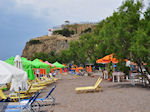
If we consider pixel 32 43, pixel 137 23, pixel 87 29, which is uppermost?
pixel 87 29

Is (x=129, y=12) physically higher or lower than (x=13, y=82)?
higher

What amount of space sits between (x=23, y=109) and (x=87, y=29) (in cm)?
11282

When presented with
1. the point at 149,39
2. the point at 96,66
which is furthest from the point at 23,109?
the point at 96,66

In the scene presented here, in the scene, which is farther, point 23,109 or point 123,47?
point 123,47

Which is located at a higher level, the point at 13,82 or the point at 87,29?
the point at 87,29

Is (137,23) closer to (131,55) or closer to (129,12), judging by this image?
(129,12)

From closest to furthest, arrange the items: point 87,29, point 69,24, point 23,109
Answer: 1. point 23,109
2. point 87,29
3. point 69,24

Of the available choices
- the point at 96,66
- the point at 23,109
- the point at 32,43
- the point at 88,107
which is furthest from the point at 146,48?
Result: the point at 32,43

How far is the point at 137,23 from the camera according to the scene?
13461mm

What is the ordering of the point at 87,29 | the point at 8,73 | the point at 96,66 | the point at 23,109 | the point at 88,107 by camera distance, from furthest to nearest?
the point at 87,29
the point at 96,66
the point at 88,107
the point at 23,109
the point at 8,73

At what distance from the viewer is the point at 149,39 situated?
11.9 m

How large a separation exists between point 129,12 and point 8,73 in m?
10.1

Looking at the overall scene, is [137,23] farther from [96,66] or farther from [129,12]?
[96,66]

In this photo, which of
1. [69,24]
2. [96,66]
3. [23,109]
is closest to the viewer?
[23,109]
